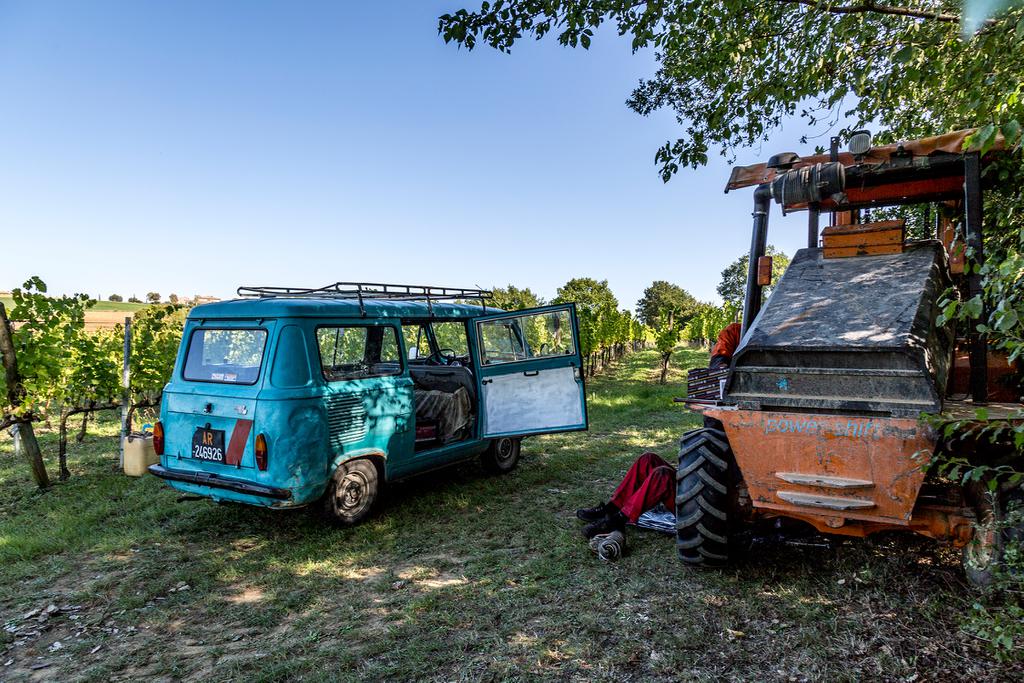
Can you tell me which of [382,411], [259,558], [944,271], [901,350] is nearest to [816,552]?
[901,350]

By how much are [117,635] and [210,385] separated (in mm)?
2047

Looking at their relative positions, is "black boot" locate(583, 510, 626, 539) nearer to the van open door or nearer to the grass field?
the grass field

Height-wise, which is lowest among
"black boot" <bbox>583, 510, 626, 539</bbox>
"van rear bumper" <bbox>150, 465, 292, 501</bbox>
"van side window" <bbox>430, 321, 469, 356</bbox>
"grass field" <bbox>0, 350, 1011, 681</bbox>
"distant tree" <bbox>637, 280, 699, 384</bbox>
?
"grass field" <bbox>0, 350, 1011, 681</bbox>

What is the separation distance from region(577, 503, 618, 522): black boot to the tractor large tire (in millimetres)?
1043

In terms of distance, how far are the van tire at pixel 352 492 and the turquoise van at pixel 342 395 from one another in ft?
0.04

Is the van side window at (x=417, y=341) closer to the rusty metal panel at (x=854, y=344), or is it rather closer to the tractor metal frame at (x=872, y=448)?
the tractor metal frame at (x=872, y=448)

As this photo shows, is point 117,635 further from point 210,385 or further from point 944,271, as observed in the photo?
point 944,271

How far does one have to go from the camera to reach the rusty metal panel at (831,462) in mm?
2838

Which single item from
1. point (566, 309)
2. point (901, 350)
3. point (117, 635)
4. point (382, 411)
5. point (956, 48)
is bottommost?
point (117, 635)

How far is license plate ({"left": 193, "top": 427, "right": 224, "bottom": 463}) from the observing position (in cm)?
475

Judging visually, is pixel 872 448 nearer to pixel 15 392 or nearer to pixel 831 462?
pixel 831 462

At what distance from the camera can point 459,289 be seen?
22.8 feet

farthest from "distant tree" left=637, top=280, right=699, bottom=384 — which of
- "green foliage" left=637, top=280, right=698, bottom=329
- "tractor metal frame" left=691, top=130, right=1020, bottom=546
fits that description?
"tractor metal frame" left=691, top=130, right=1020, bottom=546

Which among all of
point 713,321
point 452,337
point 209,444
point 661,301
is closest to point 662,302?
point 661,301
